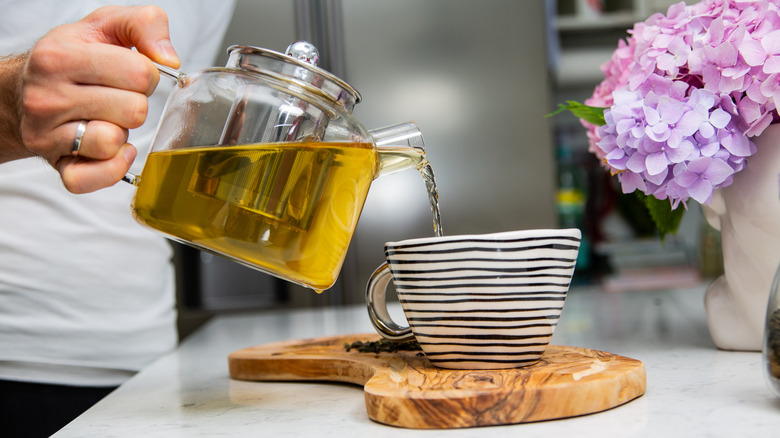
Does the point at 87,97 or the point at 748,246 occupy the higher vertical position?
the point at 87,97

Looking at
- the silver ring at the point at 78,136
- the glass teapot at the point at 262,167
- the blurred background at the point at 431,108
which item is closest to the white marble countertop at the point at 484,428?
the glass teapot at the point at 262,167

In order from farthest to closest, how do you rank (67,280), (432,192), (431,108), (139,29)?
1. (431,108)
2. (67,280)
3. (432,192)
4. (139,29)

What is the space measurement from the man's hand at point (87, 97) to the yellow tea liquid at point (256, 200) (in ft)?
0.12

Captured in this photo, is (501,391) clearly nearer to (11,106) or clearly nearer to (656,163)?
(656,163)

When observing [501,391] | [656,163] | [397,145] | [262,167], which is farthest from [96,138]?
[656,163]

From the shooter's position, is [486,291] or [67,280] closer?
[486,291]

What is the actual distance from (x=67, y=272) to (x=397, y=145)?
60cm

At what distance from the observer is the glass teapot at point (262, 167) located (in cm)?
53

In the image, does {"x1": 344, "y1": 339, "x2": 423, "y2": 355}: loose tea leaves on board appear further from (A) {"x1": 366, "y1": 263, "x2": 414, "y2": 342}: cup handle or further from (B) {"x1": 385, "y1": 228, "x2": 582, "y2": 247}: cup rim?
(B) {"x1": 385, "y1": 228, "x2": 582, "y2": 247}: cup rim

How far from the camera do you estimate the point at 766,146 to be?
660 mm

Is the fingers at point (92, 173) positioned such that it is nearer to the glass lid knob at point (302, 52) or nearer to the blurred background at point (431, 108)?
the glass lid knob at point (302, 52)

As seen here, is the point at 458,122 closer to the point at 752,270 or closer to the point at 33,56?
the point at 752,270

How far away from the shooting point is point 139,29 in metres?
0.56

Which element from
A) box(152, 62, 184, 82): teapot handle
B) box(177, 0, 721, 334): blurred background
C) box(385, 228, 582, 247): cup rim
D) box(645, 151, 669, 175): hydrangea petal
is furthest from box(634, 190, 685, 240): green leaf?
box(177, 0, 721, 334): blurred background
